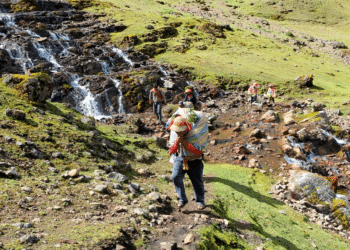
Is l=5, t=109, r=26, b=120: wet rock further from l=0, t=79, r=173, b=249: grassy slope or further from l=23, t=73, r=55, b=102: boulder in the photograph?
l=23, t=73, r=55, b=102: boulder

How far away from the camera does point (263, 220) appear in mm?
6793

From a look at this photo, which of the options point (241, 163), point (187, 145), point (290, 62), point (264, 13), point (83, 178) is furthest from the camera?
Result: point (264, 13)

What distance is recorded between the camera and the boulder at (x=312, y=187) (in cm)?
938

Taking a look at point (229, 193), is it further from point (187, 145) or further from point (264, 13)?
point (264, 13)

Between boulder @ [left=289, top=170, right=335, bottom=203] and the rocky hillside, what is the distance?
0.06m

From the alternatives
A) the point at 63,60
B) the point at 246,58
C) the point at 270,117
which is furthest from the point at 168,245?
the point at 246,58

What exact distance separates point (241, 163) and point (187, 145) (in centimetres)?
753

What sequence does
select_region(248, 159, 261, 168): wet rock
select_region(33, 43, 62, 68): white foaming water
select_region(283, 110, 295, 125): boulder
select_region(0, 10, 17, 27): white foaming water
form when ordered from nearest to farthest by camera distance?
select_region(248, 159, 261, 168): wet rock
select_region(283, 110, 295, 125): boulder
select_region(33, 43, 62, 68): white foaming water
select_region(0, 10, 17, 27): white foaming water

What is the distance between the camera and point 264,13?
262 feet

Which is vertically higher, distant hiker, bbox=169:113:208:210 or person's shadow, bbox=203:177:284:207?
distant hiker, bbox=169:113:208:210

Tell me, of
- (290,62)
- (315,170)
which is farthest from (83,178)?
(290,62)

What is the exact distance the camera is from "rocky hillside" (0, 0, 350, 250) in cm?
469

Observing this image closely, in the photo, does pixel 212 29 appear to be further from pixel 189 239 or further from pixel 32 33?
pixel 189 239

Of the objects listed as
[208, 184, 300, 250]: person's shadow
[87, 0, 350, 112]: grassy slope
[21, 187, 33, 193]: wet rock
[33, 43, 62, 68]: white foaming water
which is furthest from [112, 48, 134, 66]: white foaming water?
[21, 187, 33, 193]: wet rock
